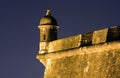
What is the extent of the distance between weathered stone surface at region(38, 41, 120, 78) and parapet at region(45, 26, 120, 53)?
185 mm

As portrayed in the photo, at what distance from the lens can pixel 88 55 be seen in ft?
46.9

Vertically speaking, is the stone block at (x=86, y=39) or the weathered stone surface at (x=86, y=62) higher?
the stone block at (x=86, y=39)

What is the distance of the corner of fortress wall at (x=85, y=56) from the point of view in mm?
13305

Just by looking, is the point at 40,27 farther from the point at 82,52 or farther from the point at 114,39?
the point at 114,39

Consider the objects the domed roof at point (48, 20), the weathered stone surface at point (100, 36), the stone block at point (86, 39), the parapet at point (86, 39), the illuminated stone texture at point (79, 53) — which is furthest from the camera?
the domed roof at point (48, 20)

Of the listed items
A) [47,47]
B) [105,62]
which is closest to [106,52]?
[105,62]

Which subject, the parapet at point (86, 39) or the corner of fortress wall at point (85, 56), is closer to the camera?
the corner of fortress wall at point (85, 56)

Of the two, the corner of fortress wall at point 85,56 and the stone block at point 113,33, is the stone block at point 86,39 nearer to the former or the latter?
the corner of fortress wall at point 85,56

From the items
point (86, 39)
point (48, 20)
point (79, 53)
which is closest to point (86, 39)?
point (86, 39)

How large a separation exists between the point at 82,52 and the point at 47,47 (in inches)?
79.5

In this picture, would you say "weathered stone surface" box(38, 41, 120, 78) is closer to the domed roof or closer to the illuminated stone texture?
the illuminated stone texture

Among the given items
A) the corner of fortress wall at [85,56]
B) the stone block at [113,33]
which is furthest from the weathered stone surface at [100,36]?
the stone block at [113,33]

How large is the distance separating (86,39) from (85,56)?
49 cm

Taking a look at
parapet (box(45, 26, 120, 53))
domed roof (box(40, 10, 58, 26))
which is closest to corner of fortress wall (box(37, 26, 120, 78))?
parapet (box(45, 26, 120, 53))
